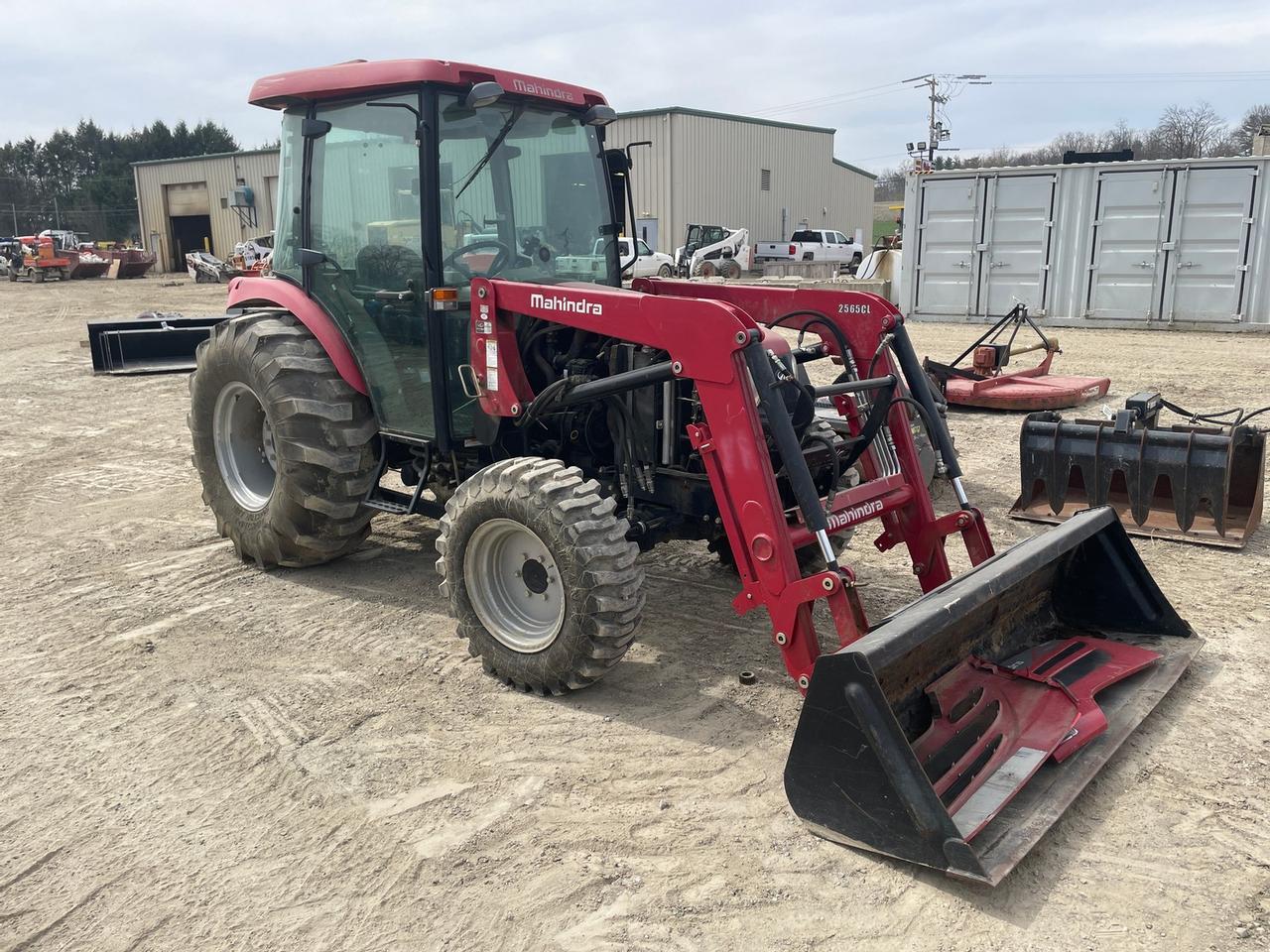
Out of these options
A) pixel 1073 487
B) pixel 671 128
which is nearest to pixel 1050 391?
pixel 1073 487

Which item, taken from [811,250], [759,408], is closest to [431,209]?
[759,408]

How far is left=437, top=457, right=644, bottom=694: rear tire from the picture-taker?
3.71 metres

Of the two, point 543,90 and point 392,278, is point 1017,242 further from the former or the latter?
point 392,278

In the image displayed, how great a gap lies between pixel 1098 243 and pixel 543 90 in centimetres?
1297

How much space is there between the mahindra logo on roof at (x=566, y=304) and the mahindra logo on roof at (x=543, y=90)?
3.50 feet

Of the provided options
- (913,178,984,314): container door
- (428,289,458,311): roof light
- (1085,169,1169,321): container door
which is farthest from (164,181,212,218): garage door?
(428,289,458,311): roof light

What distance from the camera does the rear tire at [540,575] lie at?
371cm

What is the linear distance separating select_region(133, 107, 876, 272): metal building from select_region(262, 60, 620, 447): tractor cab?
27.2 meters

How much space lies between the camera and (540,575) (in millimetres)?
4051

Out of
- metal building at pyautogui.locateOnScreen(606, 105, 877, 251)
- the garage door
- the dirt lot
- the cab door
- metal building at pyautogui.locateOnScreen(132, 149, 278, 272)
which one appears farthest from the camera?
the garage door

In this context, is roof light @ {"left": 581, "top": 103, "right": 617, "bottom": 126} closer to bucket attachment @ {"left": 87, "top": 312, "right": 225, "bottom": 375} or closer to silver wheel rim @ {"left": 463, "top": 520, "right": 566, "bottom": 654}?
silver wheel rim @ {"left": 463, "top": 520, "right": 566, "bottom": 654}

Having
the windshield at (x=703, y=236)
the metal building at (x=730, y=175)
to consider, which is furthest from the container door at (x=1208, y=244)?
the metal building at (x=730, y=175)

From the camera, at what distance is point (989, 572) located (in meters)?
3.62

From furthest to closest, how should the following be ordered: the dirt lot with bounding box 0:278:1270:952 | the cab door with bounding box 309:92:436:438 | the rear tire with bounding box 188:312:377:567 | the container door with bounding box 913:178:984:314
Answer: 1. the container door with bounding box 913:178:984:314
2. the rear tire with bounding box 188:312:377:567
3. the cab door with bounding box 309:92:436:438
4. the dirt lot with bounding box 0:278:1270:952
